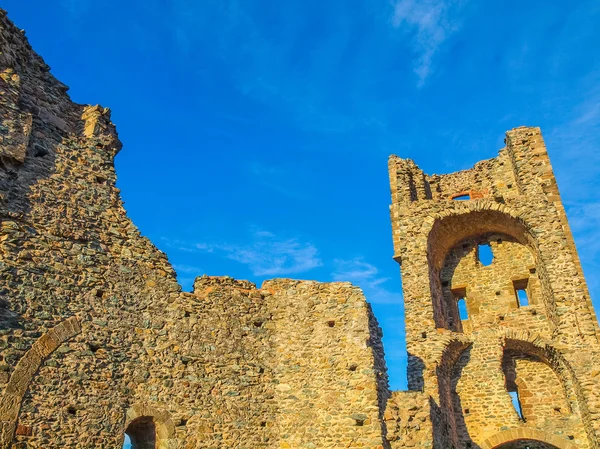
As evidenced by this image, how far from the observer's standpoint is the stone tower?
16.6m

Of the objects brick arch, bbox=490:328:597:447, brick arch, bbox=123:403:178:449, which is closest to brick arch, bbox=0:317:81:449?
brick arch, bbox=123:403:178:449

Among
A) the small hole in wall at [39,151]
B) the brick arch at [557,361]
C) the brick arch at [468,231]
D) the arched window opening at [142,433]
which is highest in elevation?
the brick arch at [468,231]

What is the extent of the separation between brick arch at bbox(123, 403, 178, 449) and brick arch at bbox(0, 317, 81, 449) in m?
1.57

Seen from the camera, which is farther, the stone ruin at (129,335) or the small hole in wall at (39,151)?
the small hole in wall at (39,151)

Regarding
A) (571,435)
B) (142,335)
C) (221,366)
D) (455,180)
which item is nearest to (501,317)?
(571,435)

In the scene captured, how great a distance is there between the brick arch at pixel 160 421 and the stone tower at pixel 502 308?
830cm

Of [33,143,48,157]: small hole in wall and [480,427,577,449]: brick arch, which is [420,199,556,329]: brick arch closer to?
[480,427,577,449]: brick arch

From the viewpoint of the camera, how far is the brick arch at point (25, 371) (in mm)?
7871

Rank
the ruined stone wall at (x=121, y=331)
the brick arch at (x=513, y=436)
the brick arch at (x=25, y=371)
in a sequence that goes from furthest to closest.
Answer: the brick arch at (x=513, y=436), the ruined stone wall at (x=121, y=331), the brick arch at (x=25, y=371)

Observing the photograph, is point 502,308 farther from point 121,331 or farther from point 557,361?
point 121,331

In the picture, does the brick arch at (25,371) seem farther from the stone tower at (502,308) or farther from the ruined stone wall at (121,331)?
the stone tower at (502,308)

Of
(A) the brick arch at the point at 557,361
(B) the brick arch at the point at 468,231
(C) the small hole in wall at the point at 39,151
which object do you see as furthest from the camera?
(B) the brick arch at the point at 468,231

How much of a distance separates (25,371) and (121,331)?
166cm

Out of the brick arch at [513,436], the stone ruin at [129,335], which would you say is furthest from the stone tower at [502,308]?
the stone ruin at [129,335]
